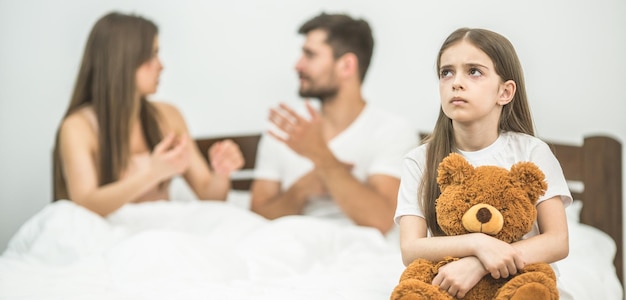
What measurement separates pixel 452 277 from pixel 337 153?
131cm

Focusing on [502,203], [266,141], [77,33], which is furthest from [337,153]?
[502,203]

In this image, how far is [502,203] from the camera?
3.07ft

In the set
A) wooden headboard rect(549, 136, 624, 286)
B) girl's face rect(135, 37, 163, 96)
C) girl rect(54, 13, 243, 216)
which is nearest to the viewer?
wooden headboard rect(549, 136, 624, 286)

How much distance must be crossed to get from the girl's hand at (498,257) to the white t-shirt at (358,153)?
1.14 metres

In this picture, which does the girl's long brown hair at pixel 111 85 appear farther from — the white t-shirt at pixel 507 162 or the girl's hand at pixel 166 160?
the white t-shirt at pixel 507 162

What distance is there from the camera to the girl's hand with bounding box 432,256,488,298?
0.92m

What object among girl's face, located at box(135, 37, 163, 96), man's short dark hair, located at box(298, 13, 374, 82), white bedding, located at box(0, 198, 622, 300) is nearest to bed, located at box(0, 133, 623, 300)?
white bedding, located at box(0, 198, 622, 300)

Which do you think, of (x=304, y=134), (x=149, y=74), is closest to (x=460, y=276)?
(x=304, y=134)

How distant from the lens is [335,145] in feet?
7.28

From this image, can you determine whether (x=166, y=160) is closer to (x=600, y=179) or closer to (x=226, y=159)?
(x=226, y=159)

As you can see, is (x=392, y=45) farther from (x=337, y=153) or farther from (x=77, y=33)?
(x=77, y=33)

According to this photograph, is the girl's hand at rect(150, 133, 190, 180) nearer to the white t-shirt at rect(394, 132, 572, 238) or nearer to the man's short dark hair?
the man's short dark hair

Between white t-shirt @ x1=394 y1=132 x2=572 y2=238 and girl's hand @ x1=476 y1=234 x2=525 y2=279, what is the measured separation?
10 cm

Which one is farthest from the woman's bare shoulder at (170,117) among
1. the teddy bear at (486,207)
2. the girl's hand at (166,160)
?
the teddy bear at (486,207)
